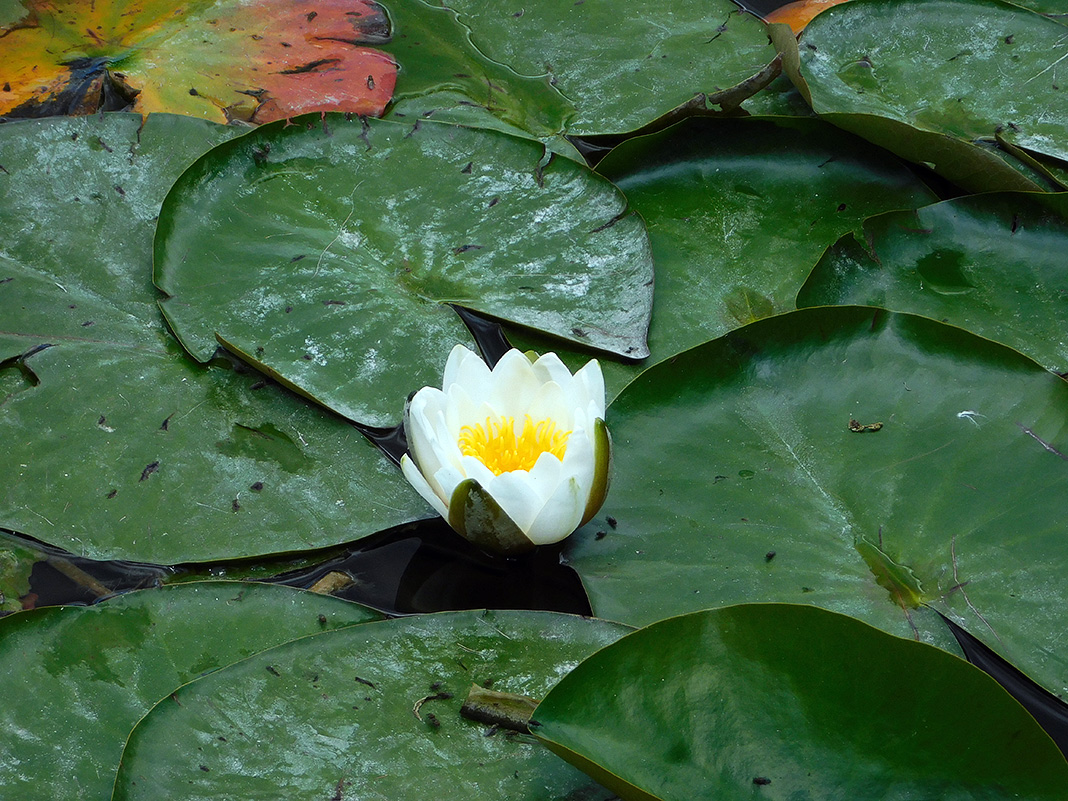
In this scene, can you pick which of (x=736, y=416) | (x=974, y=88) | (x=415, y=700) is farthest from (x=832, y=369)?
(x=974, y=88)

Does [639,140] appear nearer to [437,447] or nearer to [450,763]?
[437,447]

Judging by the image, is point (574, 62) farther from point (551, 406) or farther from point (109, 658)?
point (109, 658)

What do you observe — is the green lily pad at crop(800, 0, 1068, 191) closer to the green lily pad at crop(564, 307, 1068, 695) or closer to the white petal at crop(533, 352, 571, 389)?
the green lily pad at crop(564, 307, 1068, 695)

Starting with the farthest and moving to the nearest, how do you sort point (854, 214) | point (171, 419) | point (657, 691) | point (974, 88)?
point (974, 88) → point (854, 214) → point (171, 419) → point (657, 691)

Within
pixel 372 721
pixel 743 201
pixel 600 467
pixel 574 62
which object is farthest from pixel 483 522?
pixel 574 62

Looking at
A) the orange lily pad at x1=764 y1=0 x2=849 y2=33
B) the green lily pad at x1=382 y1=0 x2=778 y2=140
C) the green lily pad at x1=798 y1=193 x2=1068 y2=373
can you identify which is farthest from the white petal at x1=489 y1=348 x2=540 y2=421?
the orange lily pad at x1=764 y1=0 x2=849 y2=33

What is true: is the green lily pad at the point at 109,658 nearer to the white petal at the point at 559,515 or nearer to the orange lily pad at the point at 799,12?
the white petal at the point at 559,515
